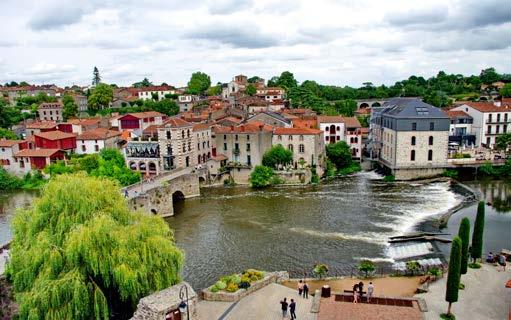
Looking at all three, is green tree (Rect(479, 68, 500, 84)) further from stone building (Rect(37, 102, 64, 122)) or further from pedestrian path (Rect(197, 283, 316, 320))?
pedestrian path (Rect(197, 283, 316, 320))

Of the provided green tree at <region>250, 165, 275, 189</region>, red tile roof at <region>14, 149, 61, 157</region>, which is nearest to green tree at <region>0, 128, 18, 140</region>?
red tile roof at <region>14, 149, 61, 157</region>

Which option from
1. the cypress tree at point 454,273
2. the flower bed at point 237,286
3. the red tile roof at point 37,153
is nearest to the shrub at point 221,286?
the flower bed at point 237,286

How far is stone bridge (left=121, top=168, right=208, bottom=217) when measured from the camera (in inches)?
1732

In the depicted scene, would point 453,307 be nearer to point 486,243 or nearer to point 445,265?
point 445,265

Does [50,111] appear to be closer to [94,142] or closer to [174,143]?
[94,142]

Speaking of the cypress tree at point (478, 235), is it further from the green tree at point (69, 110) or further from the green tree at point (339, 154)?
the green tree at point (69, 110)

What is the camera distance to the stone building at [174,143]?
58.6 meters

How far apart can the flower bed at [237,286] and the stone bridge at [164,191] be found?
65.6 ft

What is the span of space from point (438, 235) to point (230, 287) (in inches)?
843

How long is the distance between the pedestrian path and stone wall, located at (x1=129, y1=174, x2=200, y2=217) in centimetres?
2135

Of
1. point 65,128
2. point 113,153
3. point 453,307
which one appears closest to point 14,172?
point 65,128

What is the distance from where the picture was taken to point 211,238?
3891cm

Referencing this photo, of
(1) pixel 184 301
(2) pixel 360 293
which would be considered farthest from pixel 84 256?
(2) pixel 360 293

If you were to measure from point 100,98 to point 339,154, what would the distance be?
71818 millimetres
